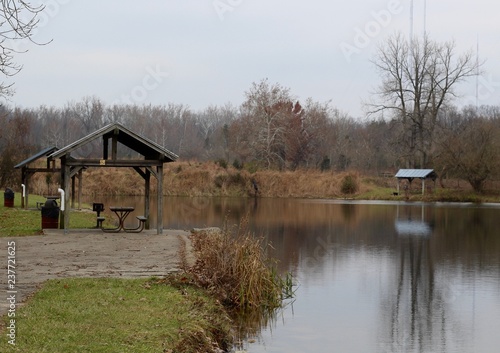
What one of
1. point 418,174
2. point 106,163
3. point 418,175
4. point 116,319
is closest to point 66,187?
point 106,163

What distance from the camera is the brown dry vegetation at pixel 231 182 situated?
6124cm

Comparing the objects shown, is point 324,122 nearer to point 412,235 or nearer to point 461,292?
point 412,235

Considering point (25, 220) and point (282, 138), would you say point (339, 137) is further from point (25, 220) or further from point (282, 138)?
point (25, 220)

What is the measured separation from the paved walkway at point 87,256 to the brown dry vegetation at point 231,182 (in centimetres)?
3825

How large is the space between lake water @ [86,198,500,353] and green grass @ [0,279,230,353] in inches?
50.2

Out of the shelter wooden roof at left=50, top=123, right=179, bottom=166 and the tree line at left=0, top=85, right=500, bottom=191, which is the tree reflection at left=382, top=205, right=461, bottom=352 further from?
the tree line at left=0, top=85, right=500, bottom=191

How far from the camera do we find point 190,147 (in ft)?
358

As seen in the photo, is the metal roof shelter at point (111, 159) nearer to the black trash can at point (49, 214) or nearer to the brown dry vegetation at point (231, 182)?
the black trash can at point (49, 214)

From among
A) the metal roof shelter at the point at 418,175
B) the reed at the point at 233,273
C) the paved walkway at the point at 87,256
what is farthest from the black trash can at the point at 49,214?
the metal roof shelter at the point at 418,175

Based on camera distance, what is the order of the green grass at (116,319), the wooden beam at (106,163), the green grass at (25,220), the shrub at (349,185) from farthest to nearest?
the shrub at (349,185)
the green grass at (25,220)
the wooden beam at (106,163)
the green grass at (116,319)

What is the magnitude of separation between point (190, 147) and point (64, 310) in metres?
99.3

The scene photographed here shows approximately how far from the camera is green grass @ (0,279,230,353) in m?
8.64

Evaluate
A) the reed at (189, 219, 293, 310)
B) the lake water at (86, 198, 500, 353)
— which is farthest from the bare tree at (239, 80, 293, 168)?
the reed at (189, 219, 293, 310)

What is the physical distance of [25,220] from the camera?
25.9 metres
